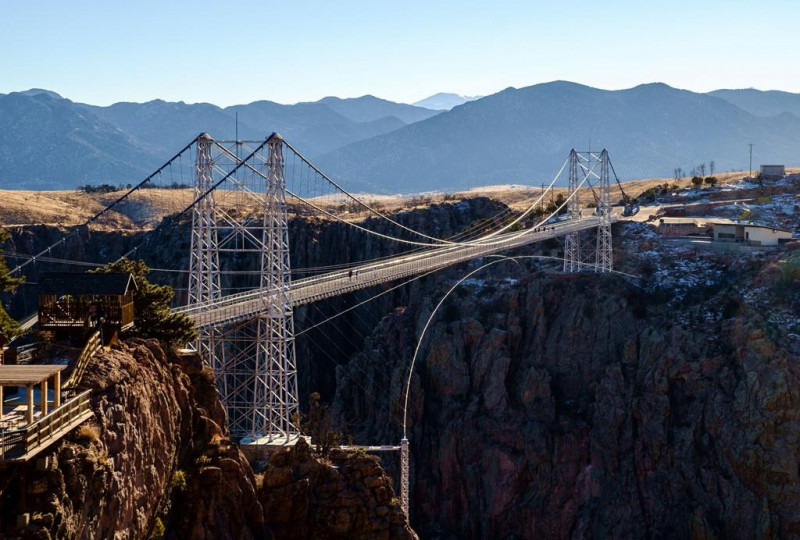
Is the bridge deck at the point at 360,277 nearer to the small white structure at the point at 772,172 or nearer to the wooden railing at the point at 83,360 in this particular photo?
the wooden railing at the point at 83,360

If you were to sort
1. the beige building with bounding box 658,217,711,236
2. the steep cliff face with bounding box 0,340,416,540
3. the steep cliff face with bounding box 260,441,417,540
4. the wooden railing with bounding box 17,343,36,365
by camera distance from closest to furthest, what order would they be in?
the steep cliff face with bounding box 0,340,416,540 < the wooden railing with bounding box 17,343,36,365 < the steep cliff face with bounding box 260,441,417,540 < the beige building with bounding box 658,217,711,236

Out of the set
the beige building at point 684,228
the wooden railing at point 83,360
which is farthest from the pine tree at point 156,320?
the beige building at point 684,228

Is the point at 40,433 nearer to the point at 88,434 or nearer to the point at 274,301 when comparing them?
the point at 88,434

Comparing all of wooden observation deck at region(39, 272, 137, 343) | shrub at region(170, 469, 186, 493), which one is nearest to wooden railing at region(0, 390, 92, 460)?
wooden observation deck at region(39, 272, 137, 343)

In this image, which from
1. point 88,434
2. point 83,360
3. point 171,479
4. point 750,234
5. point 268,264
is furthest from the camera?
point 750,234

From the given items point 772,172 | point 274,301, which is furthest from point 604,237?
point 274,301

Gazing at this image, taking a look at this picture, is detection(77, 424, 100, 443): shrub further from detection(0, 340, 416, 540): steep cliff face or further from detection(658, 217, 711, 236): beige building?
detection(658, 217, 711, 236): beige building
